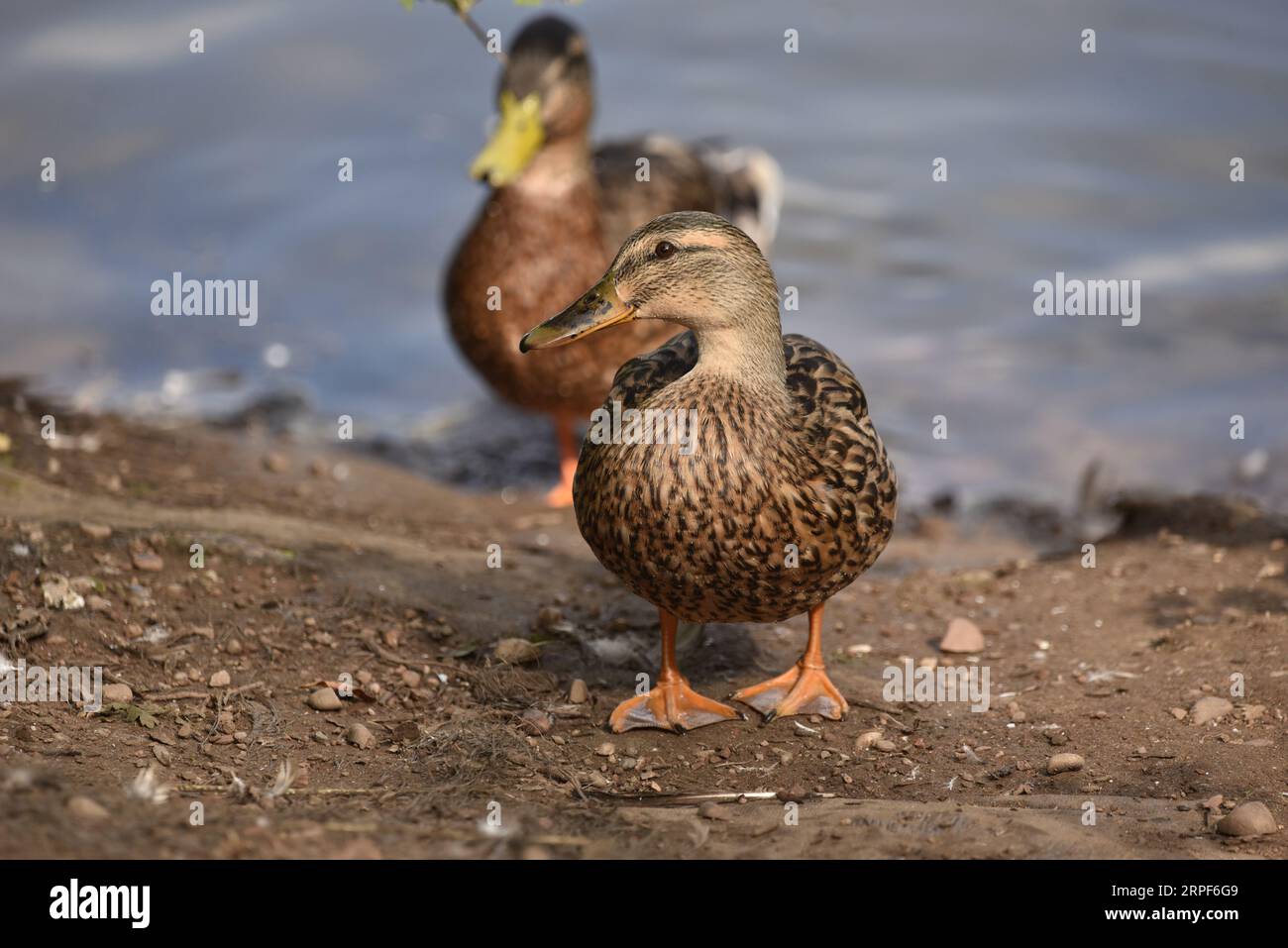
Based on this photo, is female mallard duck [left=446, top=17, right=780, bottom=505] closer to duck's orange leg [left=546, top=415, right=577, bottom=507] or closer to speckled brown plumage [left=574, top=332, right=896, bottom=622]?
duck's orange leg [left=546, top=415, right=577, bottom=507]

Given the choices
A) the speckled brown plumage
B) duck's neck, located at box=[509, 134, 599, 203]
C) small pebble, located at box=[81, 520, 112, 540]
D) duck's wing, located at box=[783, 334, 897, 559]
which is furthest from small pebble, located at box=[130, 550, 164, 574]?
duck's neck, located at box=[509, 134, 599, 203]

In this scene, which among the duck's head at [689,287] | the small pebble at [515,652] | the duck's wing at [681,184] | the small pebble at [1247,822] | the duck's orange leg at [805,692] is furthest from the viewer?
the duck's wing at [681,184]

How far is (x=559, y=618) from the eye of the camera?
17.0 ft

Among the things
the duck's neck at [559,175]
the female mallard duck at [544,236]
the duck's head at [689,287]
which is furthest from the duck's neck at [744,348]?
the duck's neck at [559,175]

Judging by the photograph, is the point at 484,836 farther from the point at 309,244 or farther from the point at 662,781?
the point at 309,244

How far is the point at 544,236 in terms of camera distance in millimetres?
7094

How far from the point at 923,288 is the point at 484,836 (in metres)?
7.11

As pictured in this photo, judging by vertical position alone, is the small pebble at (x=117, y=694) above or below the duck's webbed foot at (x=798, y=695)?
above

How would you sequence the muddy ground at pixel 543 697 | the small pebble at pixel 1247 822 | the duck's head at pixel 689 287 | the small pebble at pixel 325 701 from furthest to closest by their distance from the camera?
the small pebble at pixel 325 701
the duck's head at pixel 689 287
the small pebble at pixel 1247 822
the muddy ground at pixel 543 697

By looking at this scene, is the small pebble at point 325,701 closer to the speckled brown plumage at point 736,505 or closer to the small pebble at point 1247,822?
the speckled brown plumage at point 736,505

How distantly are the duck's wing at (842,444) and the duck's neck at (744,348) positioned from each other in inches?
6.8

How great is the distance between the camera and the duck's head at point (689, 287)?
13.6 feet

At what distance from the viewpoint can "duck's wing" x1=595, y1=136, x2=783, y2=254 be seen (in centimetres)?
761

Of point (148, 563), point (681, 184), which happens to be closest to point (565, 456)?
point (681, 184)
